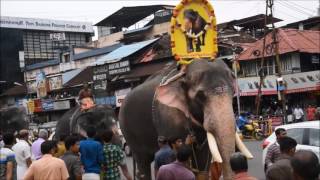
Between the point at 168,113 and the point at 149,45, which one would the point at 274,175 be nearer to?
the point at 168,113

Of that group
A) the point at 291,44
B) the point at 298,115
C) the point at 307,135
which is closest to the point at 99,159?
the point at 307,135

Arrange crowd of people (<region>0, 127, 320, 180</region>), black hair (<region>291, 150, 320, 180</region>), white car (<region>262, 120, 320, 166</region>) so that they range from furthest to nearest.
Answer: white car (<region>262, 120, 320, 166</region>), crowd of people (<region>0, 127, 320, 180</region>), black hair (<region>291, 150, 320, 180</region>)

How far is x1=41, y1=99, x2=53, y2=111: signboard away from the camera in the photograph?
46.9m

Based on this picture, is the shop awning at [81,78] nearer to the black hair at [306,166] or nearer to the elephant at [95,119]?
the elephant at [95,119]

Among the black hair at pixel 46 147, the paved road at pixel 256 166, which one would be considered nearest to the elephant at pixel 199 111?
the black hair at pixel 46 147

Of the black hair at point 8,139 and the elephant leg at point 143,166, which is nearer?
the black hair at point 8,139

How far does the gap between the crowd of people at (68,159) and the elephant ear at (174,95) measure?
1009 mm

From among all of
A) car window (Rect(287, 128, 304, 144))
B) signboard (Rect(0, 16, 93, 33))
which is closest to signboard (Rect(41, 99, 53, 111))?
signboard (Rect(0, 16, 93, 33))

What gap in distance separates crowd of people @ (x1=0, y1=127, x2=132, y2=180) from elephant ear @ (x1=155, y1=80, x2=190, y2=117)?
1009 millimetres

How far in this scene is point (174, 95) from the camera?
838cm

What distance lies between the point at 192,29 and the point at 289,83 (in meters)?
22.1

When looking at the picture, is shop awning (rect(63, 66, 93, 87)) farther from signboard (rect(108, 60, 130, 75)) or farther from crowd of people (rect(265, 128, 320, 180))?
crowd of people (rect(265, 128, 320, 180))

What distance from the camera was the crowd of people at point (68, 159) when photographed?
21.0 ft

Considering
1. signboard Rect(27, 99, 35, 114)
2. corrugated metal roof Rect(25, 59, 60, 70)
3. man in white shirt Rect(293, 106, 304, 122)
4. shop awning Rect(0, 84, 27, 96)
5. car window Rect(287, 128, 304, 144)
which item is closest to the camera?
car window Rect(287, 128, 304, 144)
